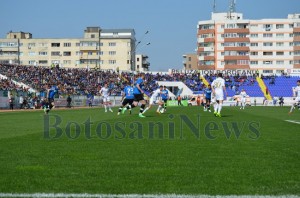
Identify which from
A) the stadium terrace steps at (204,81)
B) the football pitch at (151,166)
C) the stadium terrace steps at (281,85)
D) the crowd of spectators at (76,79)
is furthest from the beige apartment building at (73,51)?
the football pitch at (151,166)

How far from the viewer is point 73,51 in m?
130

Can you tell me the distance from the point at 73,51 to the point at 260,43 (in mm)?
48477

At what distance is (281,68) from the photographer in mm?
115562

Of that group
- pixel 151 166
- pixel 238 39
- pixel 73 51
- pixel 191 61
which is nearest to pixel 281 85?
pixel 238 39

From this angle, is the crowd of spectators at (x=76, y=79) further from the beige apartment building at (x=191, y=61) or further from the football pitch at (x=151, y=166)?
the beige apartment building at (x=191, y=61)

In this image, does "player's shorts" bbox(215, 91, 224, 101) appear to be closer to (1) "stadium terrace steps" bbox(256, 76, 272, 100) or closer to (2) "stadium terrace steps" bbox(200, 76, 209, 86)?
(1) "stadium terrace steps" bbox(256, 76, 272, 100)

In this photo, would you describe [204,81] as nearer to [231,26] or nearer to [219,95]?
[231,26]

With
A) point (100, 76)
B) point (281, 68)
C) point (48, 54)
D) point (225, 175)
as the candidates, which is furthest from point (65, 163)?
point (48, 54)

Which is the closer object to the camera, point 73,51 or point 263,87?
point 263,87

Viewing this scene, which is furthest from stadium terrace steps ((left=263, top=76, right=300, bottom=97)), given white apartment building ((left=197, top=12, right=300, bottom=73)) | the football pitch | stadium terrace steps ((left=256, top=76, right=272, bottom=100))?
the football pitch

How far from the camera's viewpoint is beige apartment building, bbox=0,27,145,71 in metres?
130

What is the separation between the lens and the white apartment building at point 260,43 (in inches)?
4552

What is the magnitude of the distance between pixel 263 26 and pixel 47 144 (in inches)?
4347

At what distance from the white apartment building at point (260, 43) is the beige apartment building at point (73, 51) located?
27.1 metres
